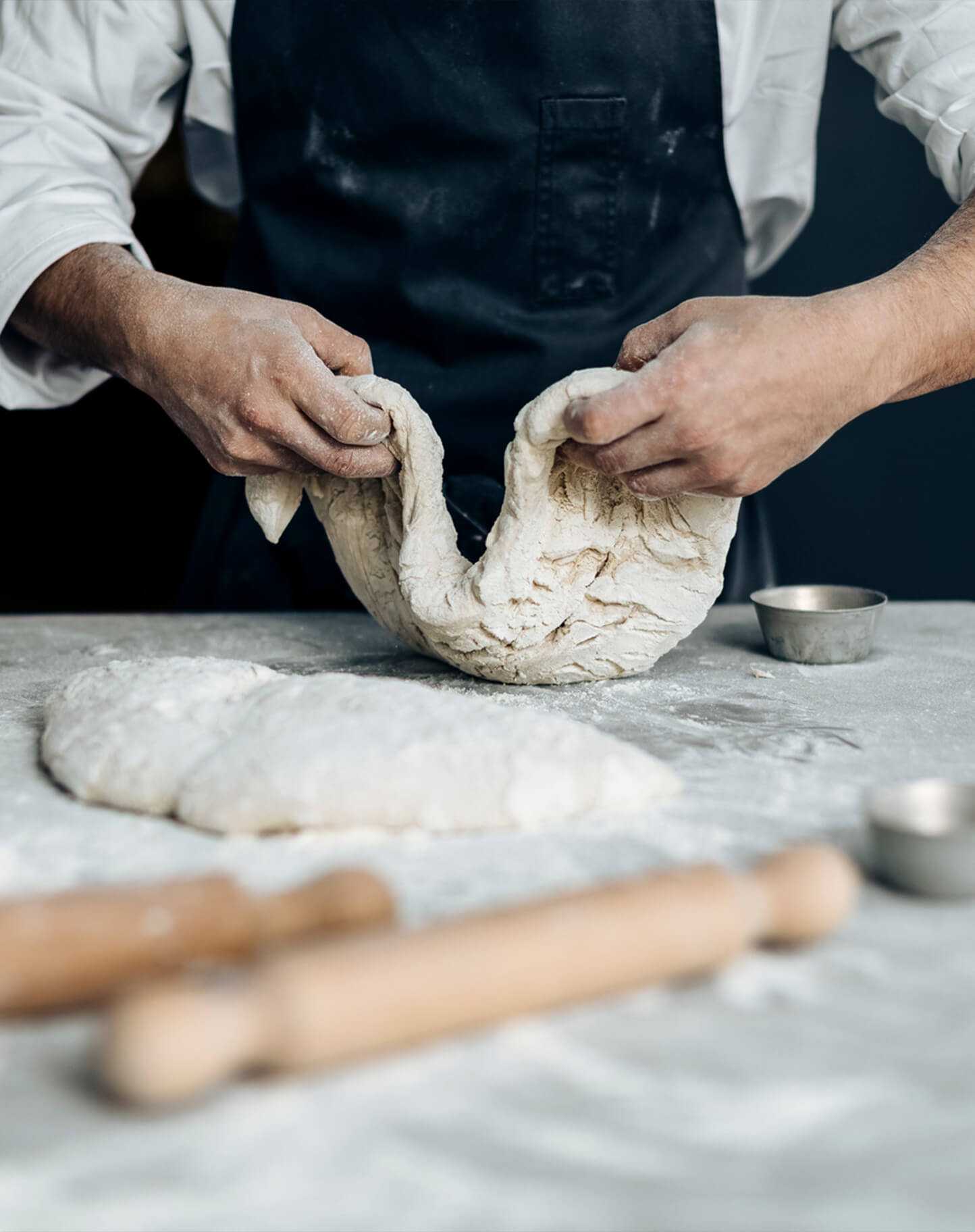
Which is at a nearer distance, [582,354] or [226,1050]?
[226,1050]

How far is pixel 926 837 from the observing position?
872mm

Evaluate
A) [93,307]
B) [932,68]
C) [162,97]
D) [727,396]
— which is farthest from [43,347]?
[932,68]

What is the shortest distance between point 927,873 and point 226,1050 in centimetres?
52

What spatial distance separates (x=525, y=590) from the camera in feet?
4.83

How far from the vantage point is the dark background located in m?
3.12

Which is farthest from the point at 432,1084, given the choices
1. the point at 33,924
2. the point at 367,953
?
the point at 33,924

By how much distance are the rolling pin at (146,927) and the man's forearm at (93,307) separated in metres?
1.01

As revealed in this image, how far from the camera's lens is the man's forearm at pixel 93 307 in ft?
5.29

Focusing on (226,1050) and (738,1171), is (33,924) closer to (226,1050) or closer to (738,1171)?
(226,1050)

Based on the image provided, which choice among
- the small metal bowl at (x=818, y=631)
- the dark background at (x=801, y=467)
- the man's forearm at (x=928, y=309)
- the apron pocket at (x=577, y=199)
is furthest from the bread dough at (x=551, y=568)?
the dark background at (x=801, y=467)

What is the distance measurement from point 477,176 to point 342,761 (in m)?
1.07

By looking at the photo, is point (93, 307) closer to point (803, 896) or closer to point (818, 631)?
point (818, 631)

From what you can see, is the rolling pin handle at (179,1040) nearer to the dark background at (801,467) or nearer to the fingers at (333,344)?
the fingers at (333,344)

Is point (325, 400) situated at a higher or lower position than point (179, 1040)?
higher
